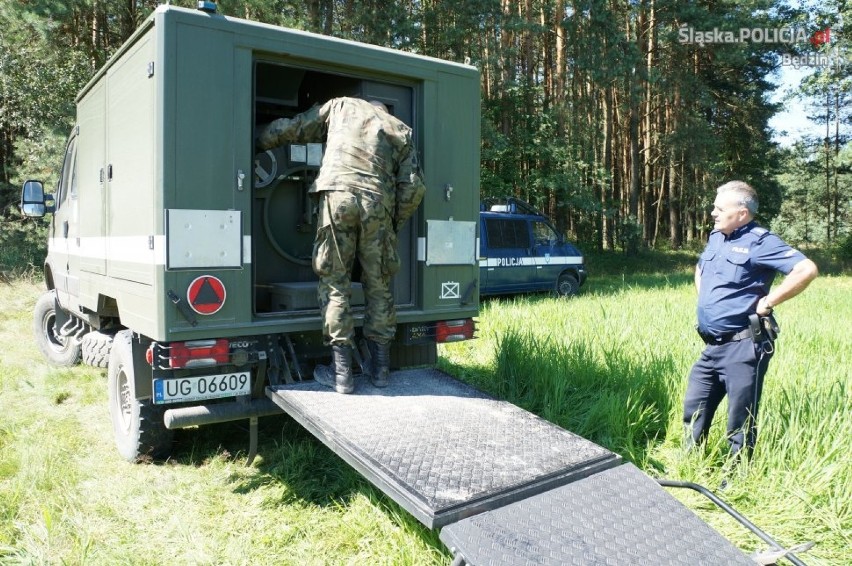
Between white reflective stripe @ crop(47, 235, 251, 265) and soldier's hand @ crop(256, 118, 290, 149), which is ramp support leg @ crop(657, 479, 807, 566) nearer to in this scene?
white reflective stripe @ crop(47, 235, 251, 265)

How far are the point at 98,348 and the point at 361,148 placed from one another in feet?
9.19

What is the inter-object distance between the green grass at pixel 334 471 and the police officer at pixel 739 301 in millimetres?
267

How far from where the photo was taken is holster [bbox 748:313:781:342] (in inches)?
128

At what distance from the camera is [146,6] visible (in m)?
16.1

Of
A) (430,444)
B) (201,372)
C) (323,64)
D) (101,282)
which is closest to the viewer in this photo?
(430,444)

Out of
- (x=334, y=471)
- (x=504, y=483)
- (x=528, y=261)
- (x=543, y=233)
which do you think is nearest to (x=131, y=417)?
(x=334, y=471)

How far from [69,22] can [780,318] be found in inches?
623

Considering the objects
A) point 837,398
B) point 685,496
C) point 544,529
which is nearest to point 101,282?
point 544,529

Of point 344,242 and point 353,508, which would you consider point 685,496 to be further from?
point 344,242

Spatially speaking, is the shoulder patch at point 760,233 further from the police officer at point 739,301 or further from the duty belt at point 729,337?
the duty belt at point 729,337

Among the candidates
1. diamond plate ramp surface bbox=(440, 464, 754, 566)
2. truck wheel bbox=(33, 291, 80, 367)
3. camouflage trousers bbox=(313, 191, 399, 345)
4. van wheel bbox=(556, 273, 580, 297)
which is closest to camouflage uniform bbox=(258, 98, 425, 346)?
camouflage trousers bbox=(313, 191, 399, 345)

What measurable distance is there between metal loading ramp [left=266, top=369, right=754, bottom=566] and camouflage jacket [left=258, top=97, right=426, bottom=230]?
Result: 1198mm

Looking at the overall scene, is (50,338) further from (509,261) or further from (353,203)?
(509,261)

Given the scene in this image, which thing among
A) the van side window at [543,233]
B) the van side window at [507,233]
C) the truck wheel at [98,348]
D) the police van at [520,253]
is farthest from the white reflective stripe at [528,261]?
the truck wheel at [98,348]
